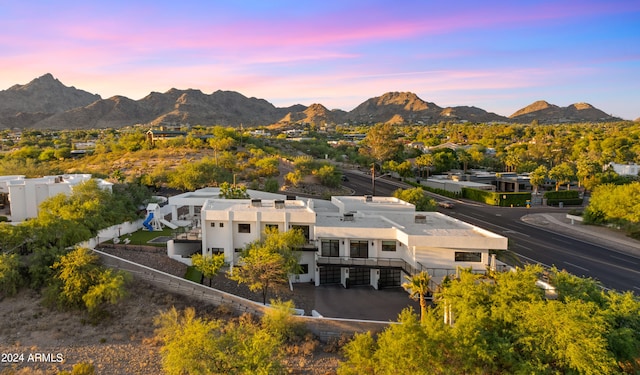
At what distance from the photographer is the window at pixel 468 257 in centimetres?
2914

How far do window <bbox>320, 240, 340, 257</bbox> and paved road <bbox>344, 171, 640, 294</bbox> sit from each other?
1662 cm

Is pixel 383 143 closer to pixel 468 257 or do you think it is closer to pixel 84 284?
pixel 468 257

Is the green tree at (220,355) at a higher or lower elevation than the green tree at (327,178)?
lower

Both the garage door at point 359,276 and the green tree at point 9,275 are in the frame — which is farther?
the garage door at point 359,276

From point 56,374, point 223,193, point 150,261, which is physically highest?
point 223,193

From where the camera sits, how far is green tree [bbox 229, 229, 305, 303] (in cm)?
2745

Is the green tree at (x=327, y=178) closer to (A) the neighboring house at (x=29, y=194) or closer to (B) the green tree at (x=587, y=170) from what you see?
(A) the neighboring house at (x=29, y=194)

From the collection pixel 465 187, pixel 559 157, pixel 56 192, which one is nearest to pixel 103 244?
pixel 56 192

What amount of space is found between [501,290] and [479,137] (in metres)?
168

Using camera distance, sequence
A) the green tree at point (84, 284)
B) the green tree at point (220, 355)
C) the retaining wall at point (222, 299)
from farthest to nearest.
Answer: the green tree at point (84, 284) → the retaining wall at point (222, 299) → the green tree at point (220, 355)

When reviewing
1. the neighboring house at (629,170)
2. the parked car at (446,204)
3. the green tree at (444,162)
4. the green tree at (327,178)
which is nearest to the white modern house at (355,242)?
the parked car at (446,204)

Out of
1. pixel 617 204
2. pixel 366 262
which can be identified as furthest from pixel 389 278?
pixel 617 204

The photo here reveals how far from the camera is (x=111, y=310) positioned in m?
27.4

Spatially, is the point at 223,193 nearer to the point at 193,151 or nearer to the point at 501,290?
the point at 501,290
